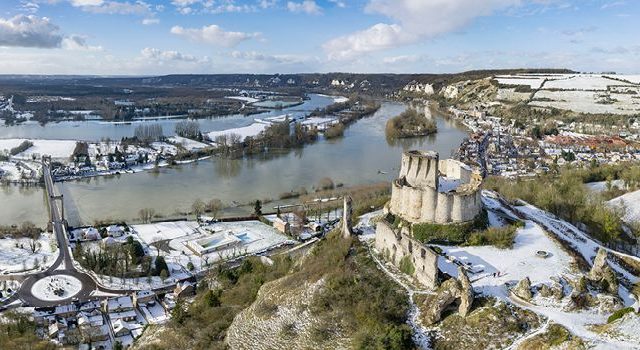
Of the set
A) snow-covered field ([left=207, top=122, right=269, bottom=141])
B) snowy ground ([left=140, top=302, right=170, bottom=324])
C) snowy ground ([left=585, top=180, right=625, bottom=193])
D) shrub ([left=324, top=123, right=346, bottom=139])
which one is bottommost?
snowy ground ([left=140, top=302, right=170, bottom=324])

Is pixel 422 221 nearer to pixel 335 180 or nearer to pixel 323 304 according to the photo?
pixel 323 304

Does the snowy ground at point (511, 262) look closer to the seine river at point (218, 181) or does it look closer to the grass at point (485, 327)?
the grass at point (485, 327)

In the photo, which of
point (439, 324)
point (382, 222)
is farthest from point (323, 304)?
point (382, 222)

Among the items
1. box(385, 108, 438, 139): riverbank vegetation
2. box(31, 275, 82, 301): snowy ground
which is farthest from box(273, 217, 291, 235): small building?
box(385, 108, 438, 139): riverbank vegetation

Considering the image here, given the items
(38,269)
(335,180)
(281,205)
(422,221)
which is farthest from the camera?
(335,180)

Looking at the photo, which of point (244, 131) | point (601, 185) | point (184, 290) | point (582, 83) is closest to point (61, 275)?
point (184, 290)

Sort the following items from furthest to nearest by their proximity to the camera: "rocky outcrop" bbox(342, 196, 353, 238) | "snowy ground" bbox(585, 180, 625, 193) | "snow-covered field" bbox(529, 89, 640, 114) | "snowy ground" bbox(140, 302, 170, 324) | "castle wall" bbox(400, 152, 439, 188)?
"snow-covered field" bbox(529, 89, 640, 114) < "snowy ground" bbox(585, 180, 625, 193) < "castle wall" bbox(400, 152, 439, 188) < "rocky outcrop" bbox(342, 196, 353, 238) < "snowy ground" bbox(140, 302, 170, 324)

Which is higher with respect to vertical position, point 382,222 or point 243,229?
point 382,222

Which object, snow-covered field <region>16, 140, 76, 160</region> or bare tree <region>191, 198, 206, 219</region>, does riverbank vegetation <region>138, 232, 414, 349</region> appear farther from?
snow-covered field <region>16, 140, 76, 160</region>

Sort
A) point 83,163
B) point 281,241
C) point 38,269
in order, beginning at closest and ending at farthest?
point 38,269 < point 281,241 < point 83,163
